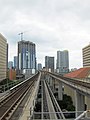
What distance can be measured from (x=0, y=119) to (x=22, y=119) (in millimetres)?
1820

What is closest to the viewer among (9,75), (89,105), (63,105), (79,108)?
(79,108)

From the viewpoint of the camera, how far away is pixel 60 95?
6756 cm

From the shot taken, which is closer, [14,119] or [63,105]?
[14,119]

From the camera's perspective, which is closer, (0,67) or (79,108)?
(79,108)

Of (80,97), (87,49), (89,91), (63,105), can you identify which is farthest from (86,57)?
(89,91)

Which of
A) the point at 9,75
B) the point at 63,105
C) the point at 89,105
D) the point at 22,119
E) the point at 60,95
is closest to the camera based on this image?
the point at 22,119

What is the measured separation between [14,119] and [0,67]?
122208 mm

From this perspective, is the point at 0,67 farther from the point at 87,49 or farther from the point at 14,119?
the point at 14,119

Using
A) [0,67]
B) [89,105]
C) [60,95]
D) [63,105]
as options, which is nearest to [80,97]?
[89,105]

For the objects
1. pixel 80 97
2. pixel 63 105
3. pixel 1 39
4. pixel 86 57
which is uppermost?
pixel 1 39

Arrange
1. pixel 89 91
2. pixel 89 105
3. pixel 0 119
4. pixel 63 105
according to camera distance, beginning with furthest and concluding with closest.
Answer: pixel 63 105 → pixel 89 105 → pixel 89 91 → pixel 0 119

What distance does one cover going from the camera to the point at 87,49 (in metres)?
156

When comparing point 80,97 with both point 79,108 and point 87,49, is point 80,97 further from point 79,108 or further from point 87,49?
point 87,49

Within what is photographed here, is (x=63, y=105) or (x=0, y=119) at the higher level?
(x=0, y=119)
